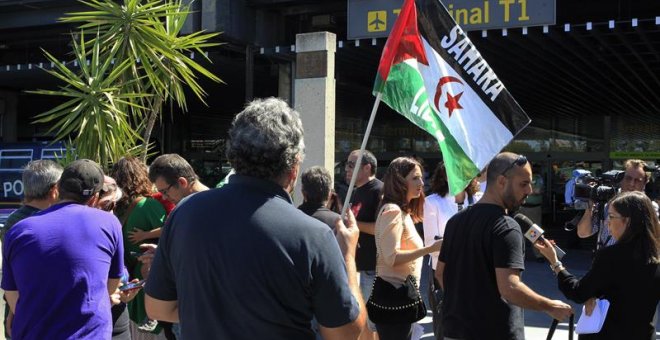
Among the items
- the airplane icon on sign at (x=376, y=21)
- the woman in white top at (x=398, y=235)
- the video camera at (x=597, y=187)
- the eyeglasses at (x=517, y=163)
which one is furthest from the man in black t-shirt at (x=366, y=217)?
the airplane icon on sign at (x=376, y=21)

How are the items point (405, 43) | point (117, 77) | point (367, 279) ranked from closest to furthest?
point (405, 43)
point (367, 279)
point (117, 77)

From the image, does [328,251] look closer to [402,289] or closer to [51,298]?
[51,298]

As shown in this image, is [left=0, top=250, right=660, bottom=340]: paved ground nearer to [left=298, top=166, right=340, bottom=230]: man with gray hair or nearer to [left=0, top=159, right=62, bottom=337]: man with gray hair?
[left=0, top=159, right=62, bottom=337]: man with gray hair

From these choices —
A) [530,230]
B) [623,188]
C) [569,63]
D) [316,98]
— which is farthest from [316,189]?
[569,63]

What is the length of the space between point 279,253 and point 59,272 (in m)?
1.55

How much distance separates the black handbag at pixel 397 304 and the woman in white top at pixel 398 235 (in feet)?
0.12

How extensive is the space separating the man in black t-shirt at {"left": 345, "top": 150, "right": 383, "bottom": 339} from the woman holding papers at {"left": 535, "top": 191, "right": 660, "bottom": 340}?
6.31 feet

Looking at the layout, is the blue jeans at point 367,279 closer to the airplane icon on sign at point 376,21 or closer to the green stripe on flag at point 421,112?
the green stripe on flag at point 421,112

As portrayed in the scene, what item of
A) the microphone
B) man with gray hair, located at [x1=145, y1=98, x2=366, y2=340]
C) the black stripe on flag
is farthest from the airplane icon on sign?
man with gray hair, located at [x1=145, y1=98, x2=366, y2=340]

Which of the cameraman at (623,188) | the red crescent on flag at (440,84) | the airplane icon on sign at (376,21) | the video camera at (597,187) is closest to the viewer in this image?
the red crescent on flag at (440,84)

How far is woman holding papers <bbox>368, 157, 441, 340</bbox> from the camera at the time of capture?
441 centimetres

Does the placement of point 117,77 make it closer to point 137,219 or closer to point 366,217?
point 137,219

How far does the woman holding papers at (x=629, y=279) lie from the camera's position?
3.57 meters

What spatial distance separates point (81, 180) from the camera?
11.0ft
